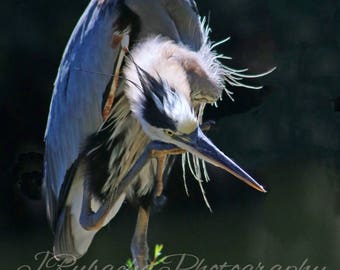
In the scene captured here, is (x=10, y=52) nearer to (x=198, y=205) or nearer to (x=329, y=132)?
(x=198, y=205)

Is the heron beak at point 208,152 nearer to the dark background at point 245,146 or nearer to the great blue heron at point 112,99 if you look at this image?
the great blue heron at point 112,99

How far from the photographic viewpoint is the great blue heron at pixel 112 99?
10.6 ft

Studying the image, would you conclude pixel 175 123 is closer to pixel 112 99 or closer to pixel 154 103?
pixel 154 103

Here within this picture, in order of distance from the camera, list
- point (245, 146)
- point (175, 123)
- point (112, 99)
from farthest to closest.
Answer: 1. point (245, 146)
2. point (112, 99)
3. point (175, 123)

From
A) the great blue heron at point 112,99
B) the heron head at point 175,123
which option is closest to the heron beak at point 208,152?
the heron head at point 175,123

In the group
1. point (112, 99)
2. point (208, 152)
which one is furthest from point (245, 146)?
point (208, 152)

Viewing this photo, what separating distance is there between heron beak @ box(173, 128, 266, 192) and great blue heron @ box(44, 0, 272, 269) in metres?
0.12

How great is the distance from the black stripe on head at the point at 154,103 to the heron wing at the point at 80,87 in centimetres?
45

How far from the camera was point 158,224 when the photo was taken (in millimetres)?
4129

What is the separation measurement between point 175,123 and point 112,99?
619 millimetres

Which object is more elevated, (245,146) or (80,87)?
(80,87)

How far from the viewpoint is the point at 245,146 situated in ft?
13.7

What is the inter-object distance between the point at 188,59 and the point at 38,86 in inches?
36.0

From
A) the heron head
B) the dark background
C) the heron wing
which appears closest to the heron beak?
the heron head
